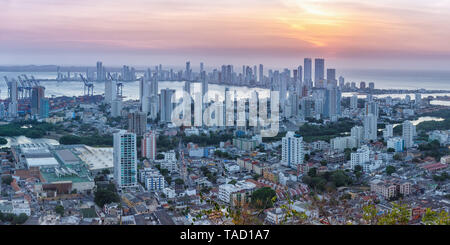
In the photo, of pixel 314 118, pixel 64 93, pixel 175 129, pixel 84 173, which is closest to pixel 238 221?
pixel 84 173

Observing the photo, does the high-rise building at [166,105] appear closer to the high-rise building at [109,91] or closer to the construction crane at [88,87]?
the high-rise building at [109,91]

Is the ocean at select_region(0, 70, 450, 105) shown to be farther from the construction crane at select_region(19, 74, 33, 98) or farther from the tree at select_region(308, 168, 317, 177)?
the tree at select_region(308, 168, 317, 177)

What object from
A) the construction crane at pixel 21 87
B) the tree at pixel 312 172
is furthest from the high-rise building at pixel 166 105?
the tree at pixel 312 172

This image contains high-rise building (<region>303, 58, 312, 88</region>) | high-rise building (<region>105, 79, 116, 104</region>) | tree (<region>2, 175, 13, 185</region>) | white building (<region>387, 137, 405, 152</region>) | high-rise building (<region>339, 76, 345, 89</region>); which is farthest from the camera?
high-rise building (<region>339, 76, 345, 89</region>)

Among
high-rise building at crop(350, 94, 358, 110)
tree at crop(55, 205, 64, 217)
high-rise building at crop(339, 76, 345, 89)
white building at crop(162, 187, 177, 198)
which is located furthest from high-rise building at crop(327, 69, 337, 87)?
tree at crop(55, 205, 64, 217)

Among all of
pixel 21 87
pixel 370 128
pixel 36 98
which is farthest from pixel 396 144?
pixel 21 87
